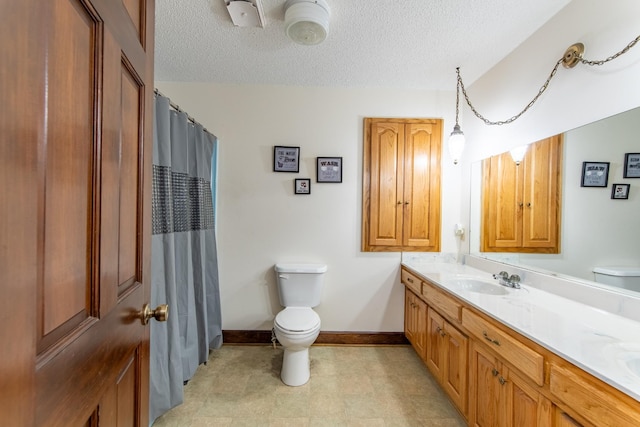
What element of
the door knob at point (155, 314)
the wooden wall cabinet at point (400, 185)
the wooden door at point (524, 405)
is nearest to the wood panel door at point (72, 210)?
the door knob at point (155, 314)

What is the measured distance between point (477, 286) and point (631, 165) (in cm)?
99

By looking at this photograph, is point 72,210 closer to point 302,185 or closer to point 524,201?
point 302,185

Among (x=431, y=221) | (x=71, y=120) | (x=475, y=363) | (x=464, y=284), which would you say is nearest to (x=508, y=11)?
(x=431, y=221)

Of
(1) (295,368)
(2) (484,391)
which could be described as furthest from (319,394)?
(2) (484,391)

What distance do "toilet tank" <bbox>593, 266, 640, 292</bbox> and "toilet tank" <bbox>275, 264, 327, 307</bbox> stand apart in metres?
1.65

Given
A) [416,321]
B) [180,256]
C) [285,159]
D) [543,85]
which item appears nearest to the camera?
[543,85]

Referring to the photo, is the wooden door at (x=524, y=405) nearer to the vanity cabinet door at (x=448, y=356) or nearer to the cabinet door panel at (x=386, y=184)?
the vanity cabinet door at (x=448, y=356)

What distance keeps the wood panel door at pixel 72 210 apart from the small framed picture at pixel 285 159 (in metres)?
1.59

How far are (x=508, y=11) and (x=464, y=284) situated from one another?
5.43 feet

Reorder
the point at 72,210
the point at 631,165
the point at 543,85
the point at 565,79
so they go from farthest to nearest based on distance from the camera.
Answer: the point at 543,85, the point at 565,79, the point at 631,165, the point at 72,210

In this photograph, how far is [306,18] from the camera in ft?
4.79

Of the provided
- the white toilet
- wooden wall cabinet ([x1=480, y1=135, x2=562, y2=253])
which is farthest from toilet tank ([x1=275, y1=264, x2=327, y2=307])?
wooden wall cabinet ([x1=480, y1=135, x2=562, y2=253])

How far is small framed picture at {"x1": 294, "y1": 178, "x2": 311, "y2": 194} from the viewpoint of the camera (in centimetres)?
239

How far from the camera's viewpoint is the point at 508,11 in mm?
1522
